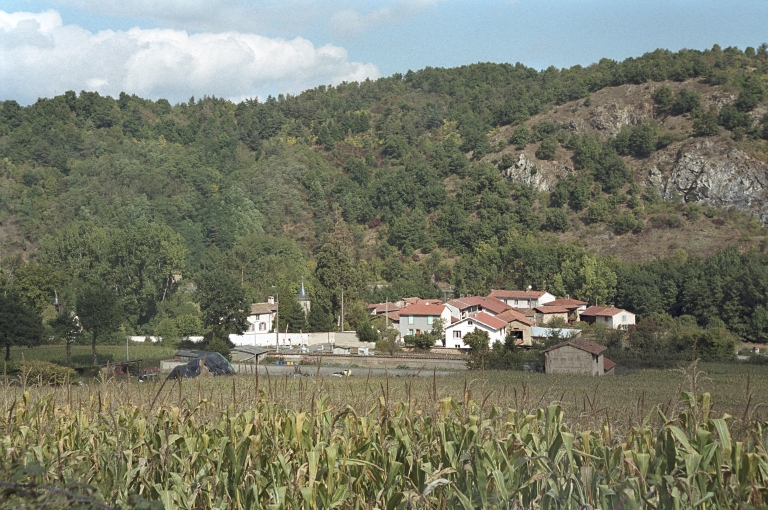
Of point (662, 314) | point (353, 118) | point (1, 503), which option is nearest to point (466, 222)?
point (662, 314)

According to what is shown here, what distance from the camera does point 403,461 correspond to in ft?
24.4

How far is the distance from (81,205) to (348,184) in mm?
37696

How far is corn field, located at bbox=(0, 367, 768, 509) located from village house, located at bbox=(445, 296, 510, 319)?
5519 cm

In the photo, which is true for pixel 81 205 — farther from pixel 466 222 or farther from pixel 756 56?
pixel 756 56

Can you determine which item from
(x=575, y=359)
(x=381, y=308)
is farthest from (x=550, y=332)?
(x=381, y=308)

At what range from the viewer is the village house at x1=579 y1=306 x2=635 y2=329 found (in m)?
64.6

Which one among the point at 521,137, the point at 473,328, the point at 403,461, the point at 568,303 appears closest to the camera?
the point at 403,461

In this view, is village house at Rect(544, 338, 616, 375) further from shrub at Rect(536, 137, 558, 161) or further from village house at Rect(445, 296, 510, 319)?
shrub at Rect(536, 137, 558, 161)

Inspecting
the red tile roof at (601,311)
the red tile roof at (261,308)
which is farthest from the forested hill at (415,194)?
the red tile roof at (601,311)

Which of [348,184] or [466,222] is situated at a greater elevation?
[348,184]

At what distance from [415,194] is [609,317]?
51.9 m

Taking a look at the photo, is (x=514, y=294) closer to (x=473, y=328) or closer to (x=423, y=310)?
(x=423, y=310)

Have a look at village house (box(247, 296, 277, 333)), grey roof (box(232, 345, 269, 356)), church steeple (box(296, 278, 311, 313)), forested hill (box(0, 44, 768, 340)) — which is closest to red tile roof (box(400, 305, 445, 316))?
forested hill (box(0, 44, 768, 340))

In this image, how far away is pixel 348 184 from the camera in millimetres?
119500
